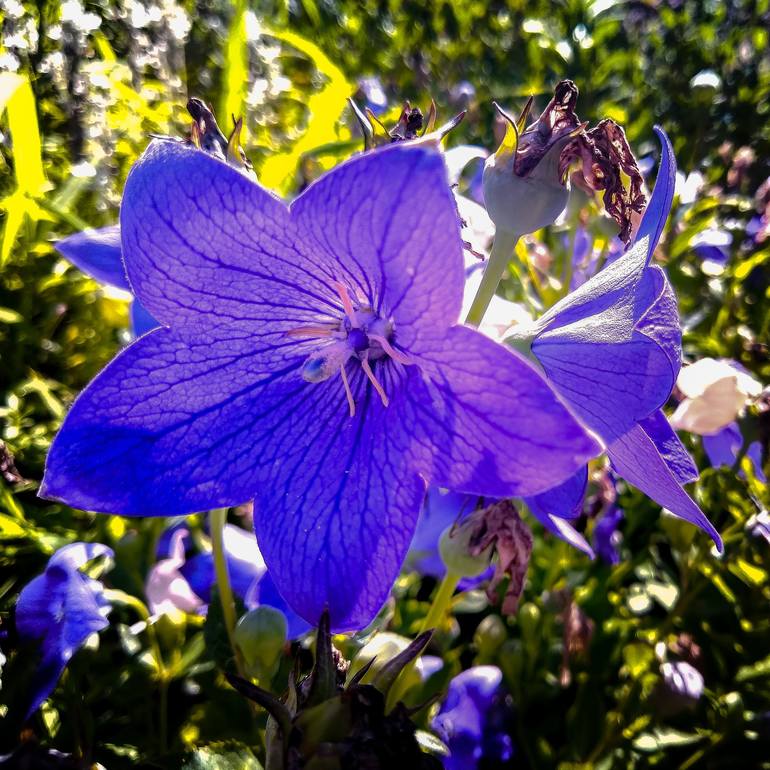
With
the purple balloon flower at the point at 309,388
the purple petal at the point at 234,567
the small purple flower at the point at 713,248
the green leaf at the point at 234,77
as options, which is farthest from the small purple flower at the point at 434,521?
the small purple flower at the point at 713,248

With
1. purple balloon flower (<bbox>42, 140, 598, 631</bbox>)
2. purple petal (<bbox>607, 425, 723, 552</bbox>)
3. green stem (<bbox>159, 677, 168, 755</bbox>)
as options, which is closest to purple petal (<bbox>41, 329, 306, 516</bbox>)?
purple balloon flower (<bbox>42, 140, 598, 631</bbox>)

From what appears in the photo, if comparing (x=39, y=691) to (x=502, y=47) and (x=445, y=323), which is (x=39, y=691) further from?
(x=502, y=47)

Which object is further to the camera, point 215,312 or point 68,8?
point 68,8

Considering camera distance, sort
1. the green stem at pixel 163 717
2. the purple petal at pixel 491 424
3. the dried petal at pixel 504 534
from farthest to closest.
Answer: the green stem at pixel 163 717 → the dried petal at pixel 504 534 → the purple petal at pixel 491 424

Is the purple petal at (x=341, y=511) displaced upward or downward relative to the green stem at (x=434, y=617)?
upward

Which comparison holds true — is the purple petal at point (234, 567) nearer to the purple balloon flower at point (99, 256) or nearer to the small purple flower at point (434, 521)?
the small purple flower at point (434, 521)

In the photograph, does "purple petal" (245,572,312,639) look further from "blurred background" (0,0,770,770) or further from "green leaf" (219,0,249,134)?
"green leaf" (219,0,249,134)

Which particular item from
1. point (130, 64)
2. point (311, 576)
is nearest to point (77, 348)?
point (130, 64)
